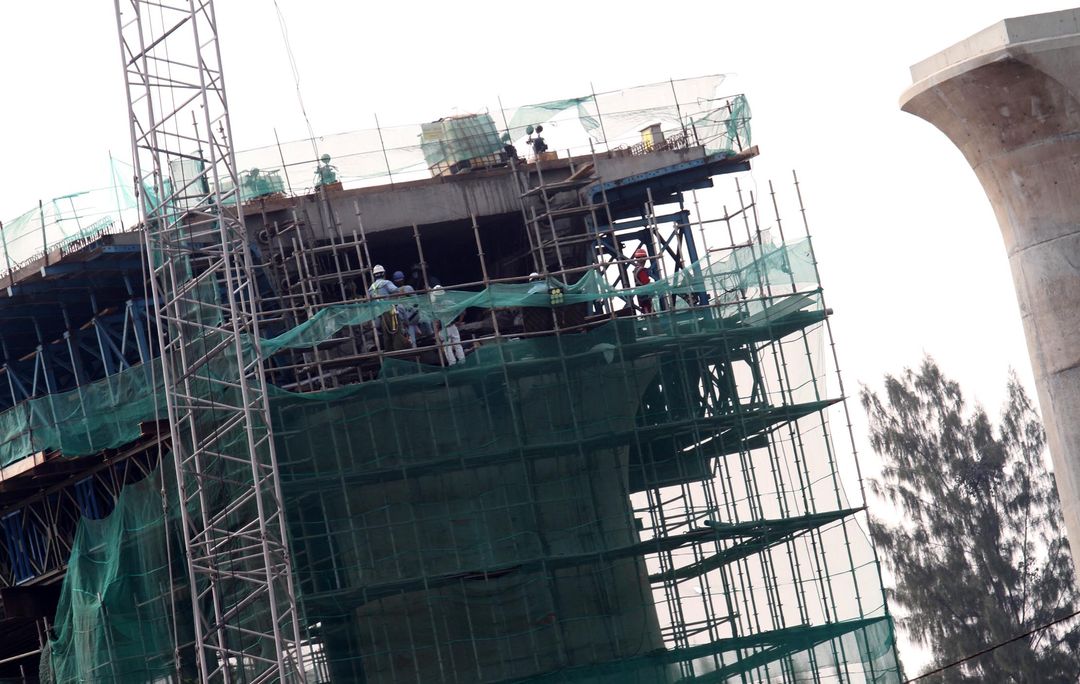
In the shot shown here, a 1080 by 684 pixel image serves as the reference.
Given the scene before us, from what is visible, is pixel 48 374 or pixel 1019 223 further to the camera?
pixel 48 374

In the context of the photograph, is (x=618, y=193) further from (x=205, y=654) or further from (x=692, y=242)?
(x=205, y=654)

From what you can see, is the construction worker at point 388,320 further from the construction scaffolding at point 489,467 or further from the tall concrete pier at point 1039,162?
the tall concrete pier at point 1039,162

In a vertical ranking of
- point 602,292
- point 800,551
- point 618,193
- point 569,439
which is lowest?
point 800,551

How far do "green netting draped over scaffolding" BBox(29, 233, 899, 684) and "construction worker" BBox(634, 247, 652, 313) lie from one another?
0.95m

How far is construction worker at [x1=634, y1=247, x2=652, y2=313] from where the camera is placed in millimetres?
30984

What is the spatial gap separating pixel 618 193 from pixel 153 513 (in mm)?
10352

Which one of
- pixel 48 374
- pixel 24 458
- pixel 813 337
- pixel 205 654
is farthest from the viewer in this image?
pixel 48 374

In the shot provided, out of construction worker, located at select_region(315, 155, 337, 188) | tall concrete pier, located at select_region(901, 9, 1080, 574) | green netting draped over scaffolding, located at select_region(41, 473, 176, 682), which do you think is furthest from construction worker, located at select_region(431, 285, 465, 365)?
tall concrete pier, located at select_region(901, 9, 1080, 574)

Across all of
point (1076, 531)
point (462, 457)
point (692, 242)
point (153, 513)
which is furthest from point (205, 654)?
point (1076, 531)

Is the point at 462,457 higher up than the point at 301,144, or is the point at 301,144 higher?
the point at 301,144

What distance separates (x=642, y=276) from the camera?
3186 cm

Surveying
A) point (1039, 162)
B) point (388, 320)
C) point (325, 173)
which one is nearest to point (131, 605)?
point (388, 320)

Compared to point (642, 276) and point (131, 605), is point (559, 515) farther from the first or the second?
point (131, 605)

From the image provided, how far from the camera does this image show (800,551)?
2925 cm
